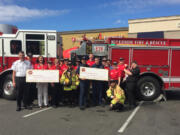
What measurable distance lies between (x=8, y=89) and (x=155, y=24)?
59.9 feet

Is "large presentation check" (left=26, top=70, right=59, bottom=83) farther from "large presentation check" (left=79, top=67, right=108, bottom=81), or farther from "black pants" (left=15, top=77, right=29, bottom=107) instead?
"large presentation check" (left=79, top=67, right=108, bottom=81)

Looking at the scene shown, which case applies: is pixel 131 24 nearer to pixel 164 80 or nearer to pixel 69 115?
pixel 164 80

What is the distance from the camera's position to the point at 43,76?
578 cm

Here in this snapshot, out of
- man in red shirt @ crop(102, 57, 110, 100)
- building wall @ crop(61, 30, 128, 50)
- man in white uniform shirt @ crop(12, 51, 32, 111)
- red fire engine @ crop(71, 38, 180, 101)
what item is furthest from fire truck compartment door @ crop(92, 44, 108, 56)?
building wall @ crop(61, 30, 128, 50)

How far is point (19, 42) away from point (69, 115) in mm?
3917

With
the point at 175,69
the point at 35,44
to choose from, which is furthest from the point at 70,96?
the point at 175,69

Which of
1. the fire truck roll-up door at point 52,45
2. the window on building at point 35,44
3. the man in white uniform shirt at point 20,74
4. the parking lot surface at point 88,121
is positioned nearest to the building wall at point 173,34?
the parking lot surface at point 88,121

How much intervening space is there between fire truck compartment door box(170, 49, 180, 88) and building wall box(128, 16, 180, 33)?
1367cm

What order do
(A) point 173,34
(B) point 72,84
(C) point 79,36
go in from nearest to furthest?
(B) point 72,84
(A) point 173,34
(C) point 79,36

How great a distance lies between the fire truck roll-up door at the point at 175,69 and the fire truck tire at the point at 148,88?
67 cm

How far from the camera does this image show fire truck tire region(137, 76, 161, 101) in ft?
22.8

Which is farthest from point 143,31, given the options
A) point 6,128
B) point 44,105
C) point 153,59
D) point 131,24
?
point 6,128

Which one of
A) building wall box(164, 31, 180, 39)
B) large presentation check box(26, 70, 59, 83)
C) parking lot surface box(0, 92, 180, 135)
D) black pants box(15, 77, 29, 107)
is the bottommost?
parking lot surface box(0, 92, 180, 135)

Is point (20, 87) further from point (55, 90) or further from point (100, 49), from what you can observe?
point (100, 49)
